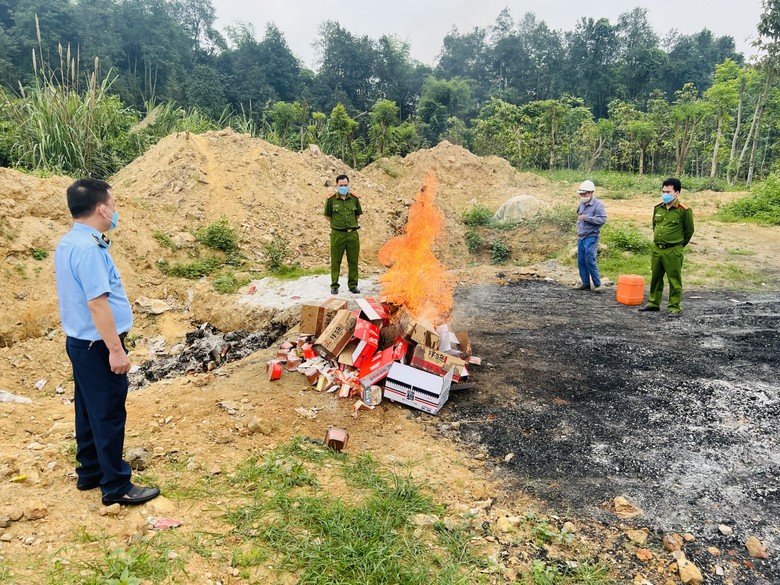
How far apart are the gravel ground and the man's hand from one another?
9.02ft

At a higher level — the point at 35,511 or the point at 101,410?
the point at 101,410

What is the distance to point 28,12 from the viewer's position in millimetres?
34156

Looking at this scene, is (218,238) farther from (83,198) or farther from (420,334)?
(83,198)

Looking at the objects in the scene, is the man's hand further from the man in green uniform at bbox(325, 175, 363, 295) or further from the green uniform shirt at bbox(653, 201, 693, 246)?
the green uniform shirt at bbox(653, 201, 693, 246)

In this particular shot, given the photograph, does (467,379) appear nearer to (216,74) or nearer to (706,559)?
(706,559)

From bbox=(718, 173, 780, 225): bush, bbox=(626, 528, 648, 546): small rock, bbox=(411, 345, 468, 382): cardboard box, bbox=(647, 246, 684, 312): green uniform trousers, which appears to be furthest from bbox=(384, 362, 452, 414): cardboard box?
bbox=(718, 173, 780, 225): bush

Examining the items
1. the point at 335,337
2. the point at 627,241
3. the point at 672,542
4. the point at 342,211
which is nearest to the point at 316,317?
the point at 335,337

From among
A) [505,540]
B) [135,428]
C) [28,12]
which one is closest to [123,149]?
[135,428]

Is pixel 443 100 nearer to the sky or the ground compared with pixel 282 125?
nearer to the sky

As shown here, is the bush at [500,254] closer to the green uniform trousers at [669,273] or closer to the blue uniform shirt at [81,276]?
the green uniform trousers at [669,273]

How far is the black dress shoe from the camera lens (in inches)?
118

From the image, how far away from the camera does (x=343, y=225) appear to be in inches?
325

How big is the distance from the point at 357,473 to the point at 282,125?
21.0 meters

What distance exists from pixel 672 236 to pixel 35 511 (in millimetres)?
7888
